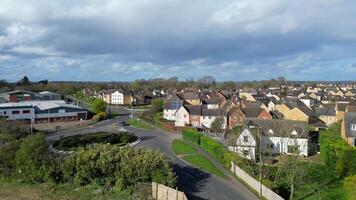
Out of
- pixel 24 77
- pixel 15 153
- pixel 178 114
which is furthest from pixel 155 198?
pixel 24 77

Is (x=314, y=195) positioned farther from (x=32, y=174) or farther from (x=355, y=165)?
(x=32, y=174)

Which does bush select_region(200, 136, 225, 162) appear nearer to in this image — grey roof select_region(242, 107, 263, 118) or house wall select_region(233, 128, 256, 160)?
house wall select_region(233, 128, 256, 160)

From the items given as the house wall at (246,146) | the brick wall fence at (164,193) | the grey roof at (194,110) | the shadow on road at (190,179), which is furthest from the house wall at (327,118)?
the brick wall fence at (164,193)

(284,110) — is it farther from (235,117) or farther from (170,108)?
(170,108)

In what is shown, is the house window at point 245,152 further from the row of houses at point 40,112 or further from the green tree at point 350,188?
the row of houses at point 40,112

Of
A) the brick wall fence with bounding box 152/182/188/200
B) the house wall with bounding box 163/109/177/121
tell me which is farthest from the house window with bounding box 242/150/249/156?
the house wall with bounding box 163/109/177/121

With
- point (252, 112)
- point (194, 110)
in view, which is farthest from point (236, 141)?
point (194, 110)
